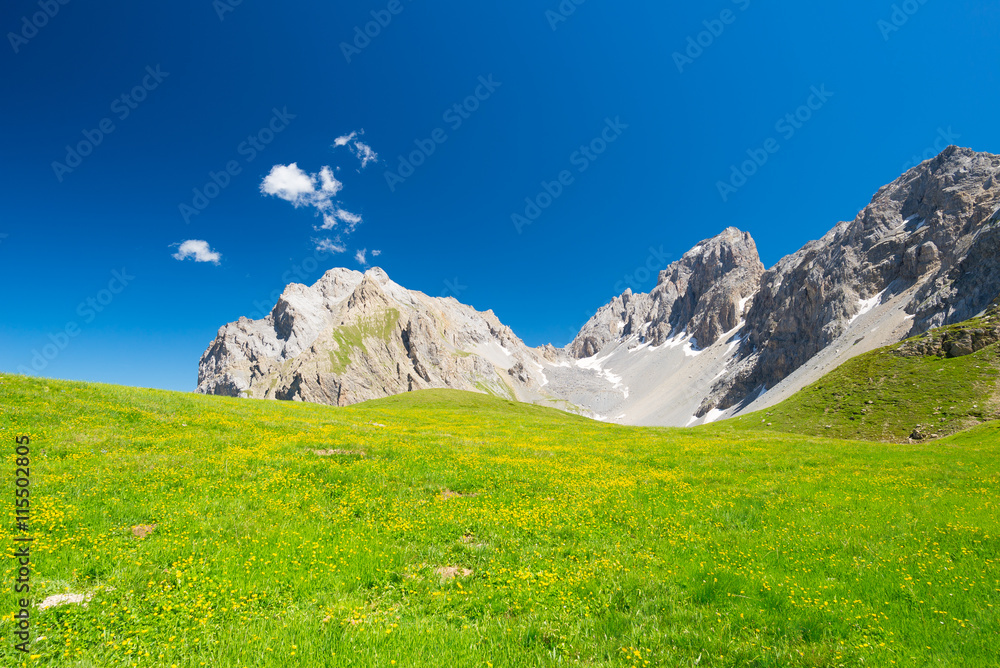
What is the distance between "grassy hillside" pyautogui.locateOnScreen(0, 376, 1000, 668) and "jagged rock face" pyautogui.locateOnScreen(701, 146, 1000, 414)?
12570 centimetres

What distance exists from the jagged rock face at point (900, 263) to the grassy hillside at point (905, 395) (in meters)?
53.5

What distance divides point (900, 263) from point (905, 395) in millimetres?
144380

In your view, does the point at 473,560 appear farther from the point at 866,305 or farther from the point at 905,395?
the point at 866,305

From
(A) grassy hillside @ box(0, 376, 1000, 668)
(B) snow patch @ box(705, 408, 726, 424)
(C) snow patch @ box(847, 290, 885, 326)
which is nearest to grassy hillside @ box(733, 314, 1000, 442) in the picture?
(A) grassy hillside @ box(0, 376, 1000, 668)

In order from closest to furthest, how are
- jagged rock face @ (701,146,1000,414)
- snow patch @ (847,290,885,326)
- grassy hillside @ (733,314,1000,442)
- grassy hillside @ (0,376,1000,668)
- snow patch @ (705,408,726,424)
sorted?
grassy hillside @ (0,376,1000,668) < grassy hillside @ (733,314,1000,442) < jagged rock face @ (701,146,1000,414) < snow patch @ (847,290,885,326) < snow patch @ (705,408,726,424)

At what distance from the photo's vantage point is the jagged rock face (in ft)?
344

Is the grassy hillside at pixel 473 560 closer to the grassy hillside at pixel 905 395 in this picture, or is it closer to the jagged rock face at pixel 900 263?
the grassy hillside at pixel 905 395

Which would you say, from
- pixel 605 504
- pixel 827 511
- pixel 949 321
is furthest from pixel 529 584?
pixel 949 321

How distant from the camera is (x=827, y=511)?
14211 mm

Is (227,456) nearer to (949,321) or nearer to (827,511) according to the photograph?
(827,511)

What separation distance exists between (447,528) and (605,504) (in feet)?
19.9

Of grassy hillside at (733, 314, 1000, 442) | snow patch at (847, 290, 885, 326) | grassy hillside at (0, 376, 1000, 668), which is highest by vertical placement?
snow patch at (847, 290, 885, 326)

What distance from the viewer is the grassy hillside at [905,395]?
47344mm

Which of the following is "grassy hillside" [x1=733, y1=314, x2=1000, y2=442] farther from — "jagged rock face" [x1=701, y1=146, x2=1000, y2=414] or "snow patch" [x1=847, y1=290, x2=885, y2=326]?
"snow patch" [x1=847, y1=290, x2=885, y2=326]
